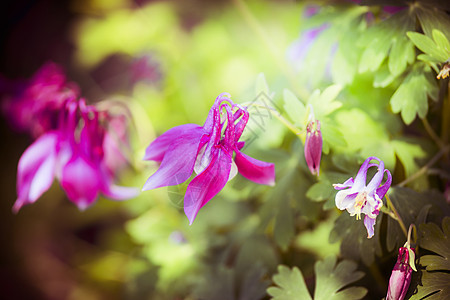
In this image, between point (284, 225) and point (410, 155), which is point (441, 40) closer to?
point (410, 155)

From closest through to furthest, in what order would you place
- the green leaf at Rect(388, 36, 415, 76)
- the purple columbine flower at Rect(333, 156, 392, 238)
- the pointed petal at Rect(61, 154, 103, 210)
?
the purple columbine flower at Rect(333, 156, 392, 238) → the green leaf at Rect(388, 36, 415, 76) → the pointed petal at Rect(61, 154, 103, 210)

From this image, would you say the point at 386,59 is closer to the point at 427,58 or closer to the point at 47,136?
the point at 427,58

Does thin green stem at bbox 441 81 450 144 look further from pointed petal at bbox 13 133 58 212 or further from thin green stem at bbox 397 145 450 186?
pointed petal at bbox 13 133 58 212

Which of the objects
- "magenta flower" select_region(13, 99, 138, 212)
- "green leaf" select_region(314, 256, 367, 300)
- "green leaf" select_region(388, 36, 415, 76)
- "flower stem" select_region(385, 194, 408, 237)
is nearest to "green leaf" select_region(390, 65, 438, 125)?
"green leaf" select_region(388, 36, 415, 76)

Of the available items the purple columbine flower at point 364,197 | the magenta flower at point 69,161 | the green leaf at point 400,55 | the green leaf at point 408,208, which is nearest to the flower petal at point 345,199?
the purple columbine flower at point 364,197

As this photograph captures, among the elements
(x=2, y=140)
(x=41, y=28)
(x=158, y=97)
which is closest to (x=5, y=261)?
(x=2, y=140)
